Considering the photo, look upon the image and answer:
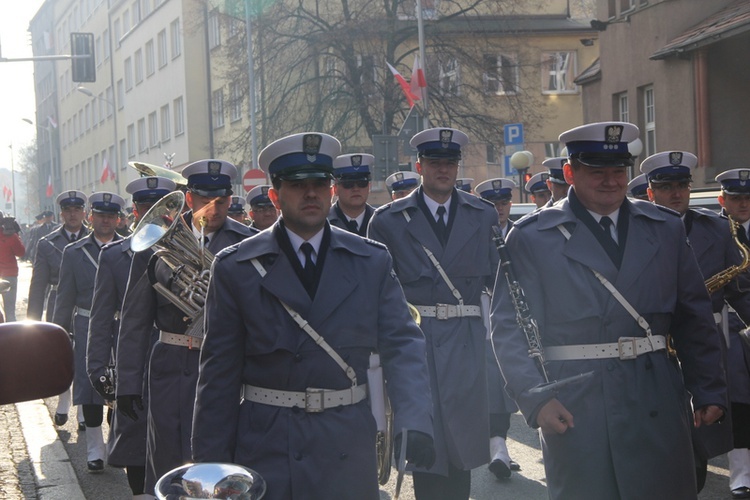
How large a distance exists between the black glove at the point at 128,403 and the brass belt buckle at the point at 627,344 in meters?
2.85

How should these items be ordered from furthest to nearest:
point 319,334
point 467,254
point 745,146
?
point 745,146
point 467,254
point 319,334

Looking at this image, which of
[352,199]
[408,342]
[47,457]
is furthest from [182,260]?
[47,457]

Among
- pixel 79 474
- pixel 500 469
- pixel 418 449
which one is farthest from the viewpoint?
pixel 79 474

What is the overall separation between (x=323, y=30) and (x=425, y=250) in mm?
27644

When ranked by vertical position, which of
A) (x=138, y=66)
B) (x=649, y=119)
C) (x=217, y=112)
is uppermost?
(x=138, y=66)

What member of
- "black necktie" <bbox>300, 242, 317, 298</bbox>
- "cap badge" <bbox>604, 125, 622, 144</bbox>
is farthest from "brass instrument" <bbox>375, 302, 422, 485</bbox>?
"cap badge" <bbox>604, 125, 622, 144</bbox>

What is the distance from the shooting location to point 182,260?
6113 millimetres

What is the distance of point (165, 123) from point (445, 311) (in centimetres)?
5023

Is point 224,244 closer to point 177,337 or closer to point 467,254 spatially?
point 177,337

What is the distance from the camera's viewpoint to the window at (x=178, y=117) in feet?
171

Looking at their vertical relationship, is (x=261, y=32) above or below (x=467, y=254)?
above

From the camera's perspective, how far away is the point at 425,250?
705 cm

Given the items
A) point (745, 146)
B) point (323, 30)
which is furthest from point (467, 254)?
point (323, 30)

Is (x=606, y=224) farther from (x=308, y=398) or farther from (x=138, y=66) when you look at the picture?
(x=138, y=66)
